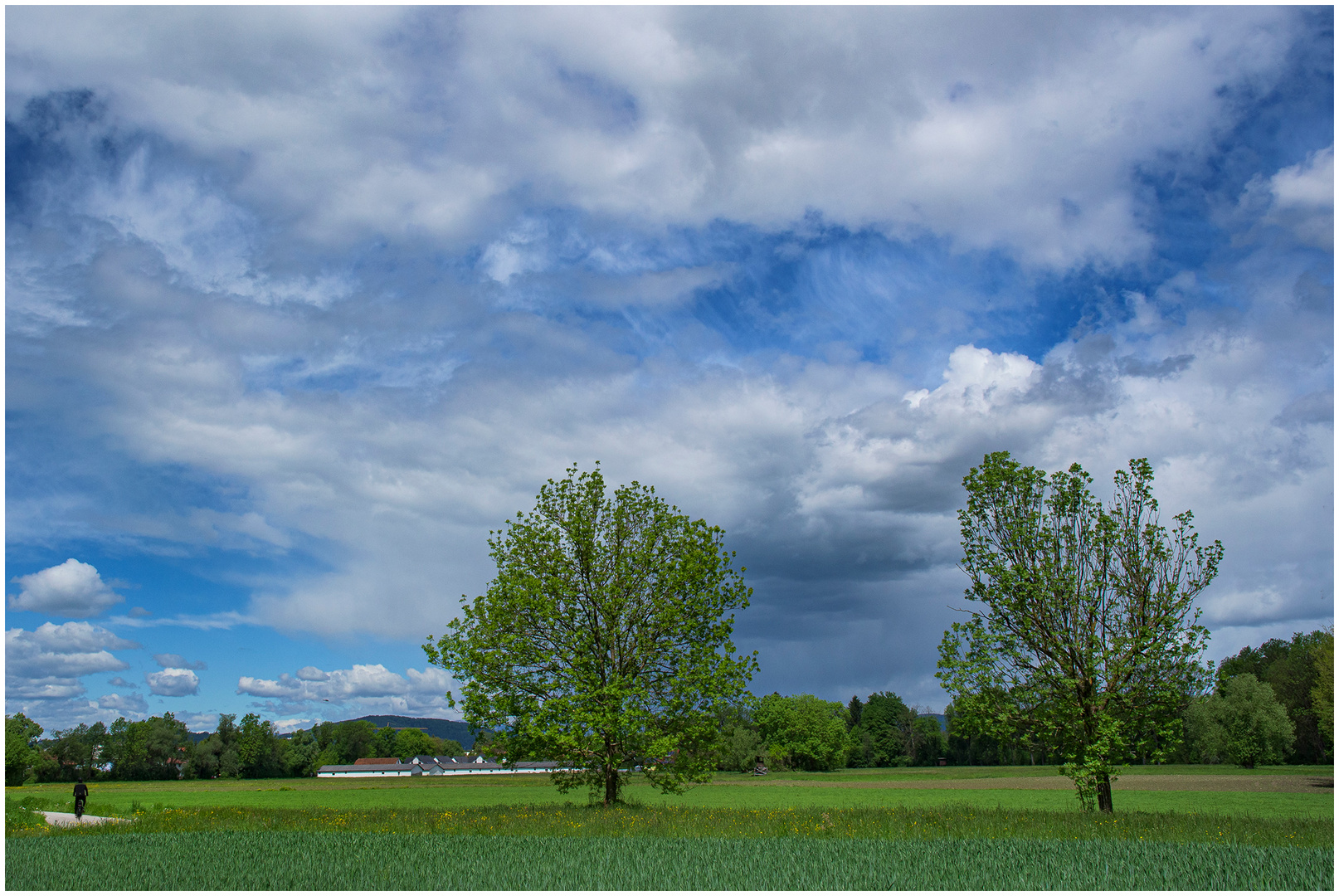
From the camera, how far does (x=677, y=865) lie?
1445 centimetres

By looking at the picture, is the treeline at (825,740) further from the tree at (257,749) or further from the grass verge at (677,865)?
the grass verge at (677,865)

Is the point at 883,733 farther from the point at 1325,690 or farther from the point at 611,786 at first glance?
the point at 611,786

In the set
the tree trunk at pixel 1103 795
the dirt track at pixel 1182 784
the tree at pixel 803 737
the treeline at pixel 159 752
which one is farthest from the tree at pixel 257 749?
the tree trunk at pixel 1103 795

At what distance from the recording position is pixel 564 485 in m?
29.0

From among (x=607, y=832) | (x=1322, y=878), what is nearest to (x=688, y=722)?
(x=607, y=832)

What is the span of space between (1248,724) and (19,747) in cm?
14112

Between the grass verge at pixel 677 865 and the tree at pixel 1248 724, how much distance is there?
90.9 m

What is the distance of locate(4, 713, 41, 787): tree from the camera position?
8912cm

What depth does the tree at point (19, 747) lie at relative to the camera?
8912 centimetres

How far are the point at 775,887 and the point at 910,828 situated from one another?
27.0 feet

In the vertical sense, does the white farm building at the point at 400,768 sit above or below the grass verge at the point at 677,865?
below

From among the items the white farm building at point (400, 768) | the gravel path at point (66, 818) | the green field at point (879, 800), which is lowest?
the white farm building at point (400, 768)

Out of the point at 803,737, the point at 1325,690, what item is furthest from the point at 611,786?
the point at 803,737

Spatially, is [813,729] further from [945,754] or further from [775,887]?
[775,887]
